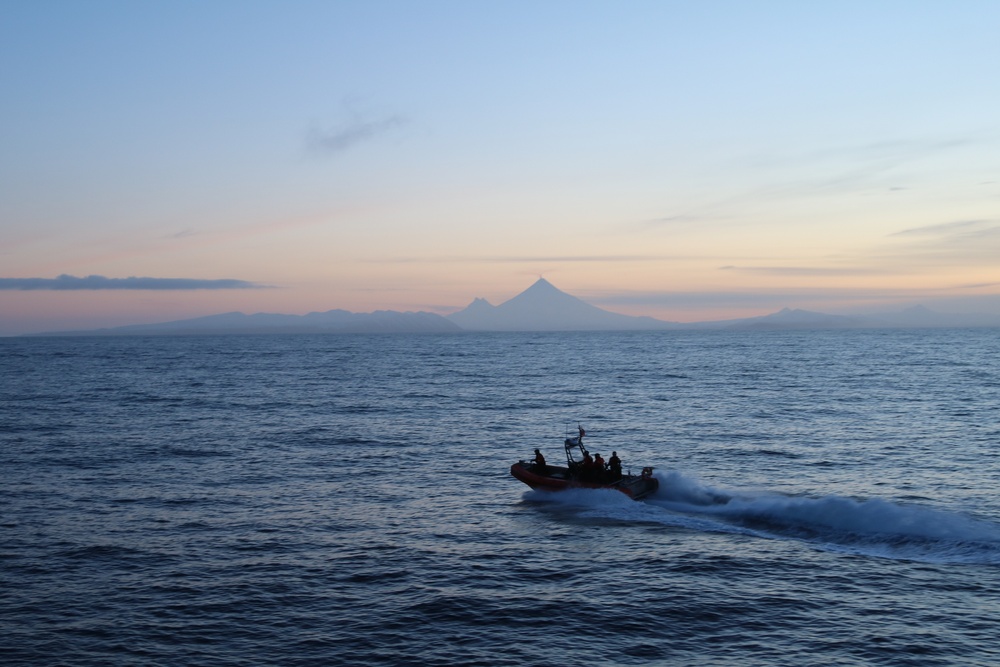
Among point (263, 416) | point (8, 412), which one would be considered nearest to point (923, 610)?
point (263, 416)

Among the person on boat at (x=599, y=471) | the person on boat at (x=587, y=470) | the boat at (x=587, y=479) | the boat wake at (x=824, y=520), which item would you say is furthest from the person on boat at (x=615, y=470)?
the boat wake at (x=824, y=520)

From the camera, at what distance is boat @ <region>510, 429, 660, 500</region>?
98.1 feet

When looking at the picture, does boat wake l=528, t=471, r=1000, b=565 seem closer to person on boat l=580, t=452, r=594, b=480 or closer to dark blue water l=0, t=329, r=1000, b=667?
dark blue water l=0, t=329, r=1000, b=667

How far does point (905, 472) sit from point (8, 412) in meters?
58.7

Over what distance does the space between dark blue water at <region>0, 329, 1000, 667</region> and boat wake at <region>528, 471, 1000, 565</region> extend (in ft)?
0.37

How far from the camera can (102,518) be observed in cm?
2705

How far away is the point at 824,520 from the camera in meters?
25.7

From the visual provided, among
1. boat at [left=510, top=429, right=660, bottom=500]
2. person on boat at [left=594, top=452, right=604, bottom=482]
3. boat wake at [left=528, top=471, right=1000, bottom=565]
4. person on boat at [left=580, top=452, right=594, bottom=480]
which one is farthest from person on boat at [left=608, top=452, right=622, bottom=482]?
boat wake at [left=528, top=471, right=1000, bottom=565]

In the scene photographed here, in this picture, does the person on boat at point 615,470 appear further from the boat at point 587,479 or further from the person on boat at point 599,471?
the person on boat at point 599,471

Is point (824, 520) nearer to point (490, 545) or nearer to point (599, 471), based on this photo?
point (599, 471)

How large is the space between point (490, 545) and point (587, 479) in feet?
24.5

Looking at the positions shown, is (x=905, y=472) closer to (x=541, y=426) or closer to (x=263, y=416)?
(x=541, y=426)

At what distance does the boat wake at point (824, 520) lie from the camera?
2275 centimetres

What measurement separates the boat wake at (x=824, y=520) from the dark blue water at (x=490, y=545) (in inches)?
4.4
